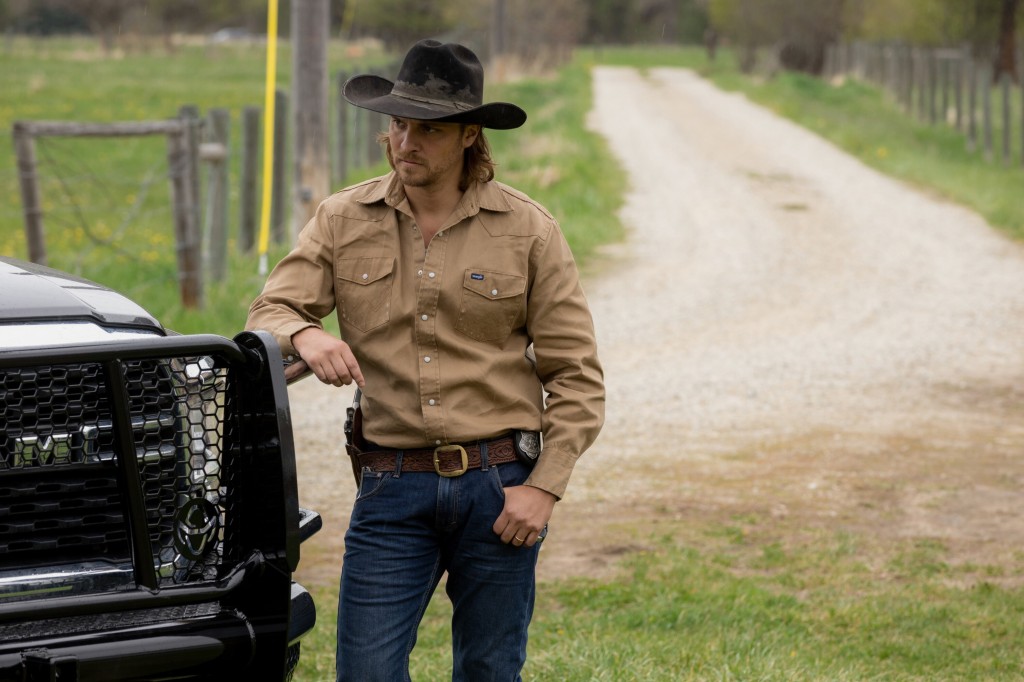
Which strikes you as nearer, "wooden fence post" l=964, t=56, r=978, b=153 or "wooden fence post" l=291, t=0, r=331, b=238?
"wooden fence post" l=291, t=0, r=331, b=238

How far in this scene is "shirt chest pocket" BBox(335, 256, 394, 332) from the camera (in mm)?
3072

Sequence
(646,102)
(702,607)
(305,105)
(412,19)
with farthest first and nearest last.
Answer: (412,19) < (646,102) < (305,105) < (702,607)

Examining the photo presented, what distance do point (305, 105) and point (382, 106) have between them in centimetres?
757

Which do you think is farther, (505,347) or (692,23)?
(692,23)

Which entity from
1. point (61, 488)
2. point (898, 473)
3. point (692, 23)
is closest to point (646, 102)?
point (898, 473)

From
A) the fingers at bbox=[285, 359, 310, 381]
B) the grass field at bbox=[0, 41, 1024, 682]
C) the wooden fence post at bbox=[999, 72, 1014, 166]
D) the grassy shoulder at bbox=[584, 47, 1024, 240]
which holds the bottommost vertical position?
the grass field at bbox=[0, 41, 1024, 682]

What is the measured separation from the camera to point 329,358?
2906mm

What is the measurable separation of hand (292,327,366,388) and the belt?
0.21 metres

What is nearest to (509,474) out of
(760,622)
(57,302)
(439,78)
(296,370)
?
(296,370)

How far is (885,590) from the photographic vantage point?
16.9 ft

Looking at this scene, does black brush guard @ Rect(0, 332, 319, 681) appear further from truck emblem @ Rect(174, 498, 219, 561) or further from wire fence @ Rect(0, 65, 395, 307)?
wire fence @ Rect(0, 65, 395, 307)

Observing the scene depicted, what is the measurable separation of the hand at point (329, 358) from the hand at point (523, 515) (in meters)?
Result: 0.42

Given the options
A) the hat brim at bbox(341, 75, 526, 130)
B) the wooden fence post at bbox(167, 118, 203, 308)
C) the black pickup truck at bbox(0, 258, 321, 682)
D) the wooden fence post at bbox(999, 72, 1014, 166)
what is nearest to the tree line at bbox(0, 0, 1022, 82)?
the wooden fence post at bbox(999, 72, 1014, 166)

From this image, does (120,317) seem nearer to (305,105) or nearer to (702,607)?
(702,607)
